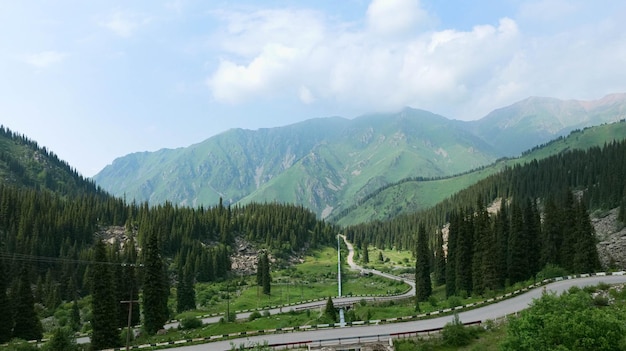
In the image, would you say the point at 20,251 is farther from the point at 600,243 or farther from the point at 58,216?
the point at 600,243

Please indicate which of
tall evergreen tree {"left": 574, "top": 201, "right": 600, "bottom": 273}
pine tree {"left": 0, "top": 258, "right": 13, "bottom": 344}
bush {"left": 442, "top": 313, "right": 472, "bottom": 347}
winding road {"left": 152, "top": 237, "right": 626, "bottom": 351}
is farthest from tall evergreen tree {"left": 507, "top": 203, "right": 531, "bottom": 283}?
pine tree {"left": 0, "top": 258, "right": 13, "bottom": 344}

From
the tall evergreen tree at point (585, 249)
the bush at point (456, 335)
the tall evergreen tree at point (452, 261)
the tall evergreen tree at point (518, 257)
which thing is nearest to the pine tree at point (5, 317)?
the bush at point (456, 335)

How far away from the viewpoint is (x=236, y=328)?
249 ft

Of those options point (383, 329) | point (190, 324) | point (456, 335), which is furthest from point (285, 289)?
point (456, 335)

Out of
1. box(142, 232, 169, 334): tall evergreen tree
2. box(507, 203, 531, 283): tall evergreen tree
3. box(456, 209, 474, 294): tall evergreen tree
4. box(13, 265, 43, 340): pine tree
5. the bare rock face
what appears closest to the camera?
box(142, 232, 169, 334): tall evergreen tree

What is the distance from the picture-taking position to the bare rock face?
117688 millimetres

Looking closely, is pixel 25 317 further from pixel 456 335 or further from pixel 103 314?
pixel 456 335

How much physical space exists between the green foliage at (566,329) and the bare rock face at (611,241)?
8550cm

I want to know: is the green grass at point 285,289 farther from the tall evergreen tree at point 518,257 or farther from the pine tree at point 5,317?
the tall evergreen tree at point 518,257

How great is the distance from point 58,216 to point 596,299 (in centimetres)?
19784

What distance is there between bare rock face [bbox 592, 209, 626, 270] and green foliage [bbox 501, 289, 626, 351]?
8550 cm

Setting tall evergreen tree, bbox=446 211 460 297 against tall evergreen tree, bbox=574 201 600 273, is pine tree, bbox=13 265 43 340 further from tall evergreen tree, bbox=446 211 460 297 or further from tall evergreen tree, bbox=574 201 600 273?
tall evergreen tree, bbox=574 201 600 273

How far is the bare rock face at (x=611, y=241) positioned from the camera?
118 m

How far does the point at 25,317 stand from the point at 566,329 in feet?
312
